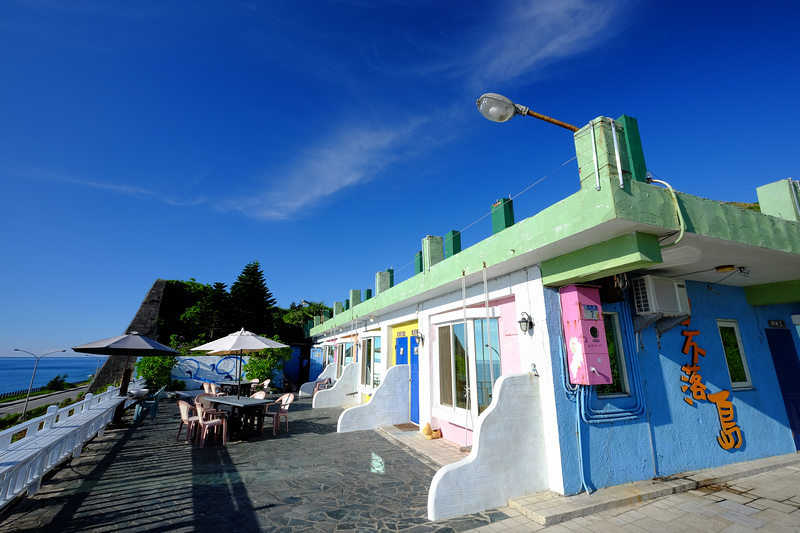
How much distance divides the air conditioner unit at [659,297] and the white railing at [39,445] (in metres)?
7.80

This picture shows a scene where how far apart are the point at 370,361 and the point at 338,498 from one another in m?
7.21

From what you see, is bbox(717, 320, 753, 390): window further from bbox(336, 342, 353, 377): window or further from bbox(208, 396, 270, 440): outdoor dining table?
bbox(336, 342, 353, 377): window

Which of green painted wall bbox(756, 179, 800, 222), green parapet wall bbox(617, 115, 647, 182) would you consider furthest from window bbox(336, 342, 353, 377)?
green painted wall bbox(756, 179, 800, 222)

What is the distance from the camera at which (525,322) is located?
5027mm

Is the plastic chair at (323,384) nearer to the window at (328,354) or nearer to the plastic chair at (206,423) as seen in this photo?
the window at (328,354)

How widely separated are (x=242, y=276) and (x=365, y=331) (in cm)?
2046

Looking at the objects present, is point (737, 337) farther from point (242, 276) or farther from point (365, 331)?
point (242, 276)

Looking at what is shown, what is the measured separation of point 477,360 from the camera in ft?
20.0

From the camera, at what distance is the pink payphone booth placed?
4477 millimetres

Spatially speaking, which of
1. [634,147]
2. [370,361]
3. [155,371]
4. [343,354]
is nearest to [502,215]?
[634,147]

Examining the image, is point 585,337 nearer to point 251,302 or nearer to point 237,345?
point 237,345

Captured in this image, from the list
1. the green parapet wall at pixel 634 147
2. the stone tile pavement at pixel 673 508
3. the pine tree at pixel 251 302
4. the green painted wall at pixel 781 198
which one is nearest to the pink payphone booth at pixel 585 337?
the stone tile pavement at pixel 673 508

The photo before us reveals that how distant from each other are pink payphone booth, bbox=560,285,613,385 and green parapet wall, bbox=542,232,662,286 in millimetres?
248

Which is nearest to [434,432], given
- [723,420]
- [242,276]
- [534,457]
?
[534,457]
